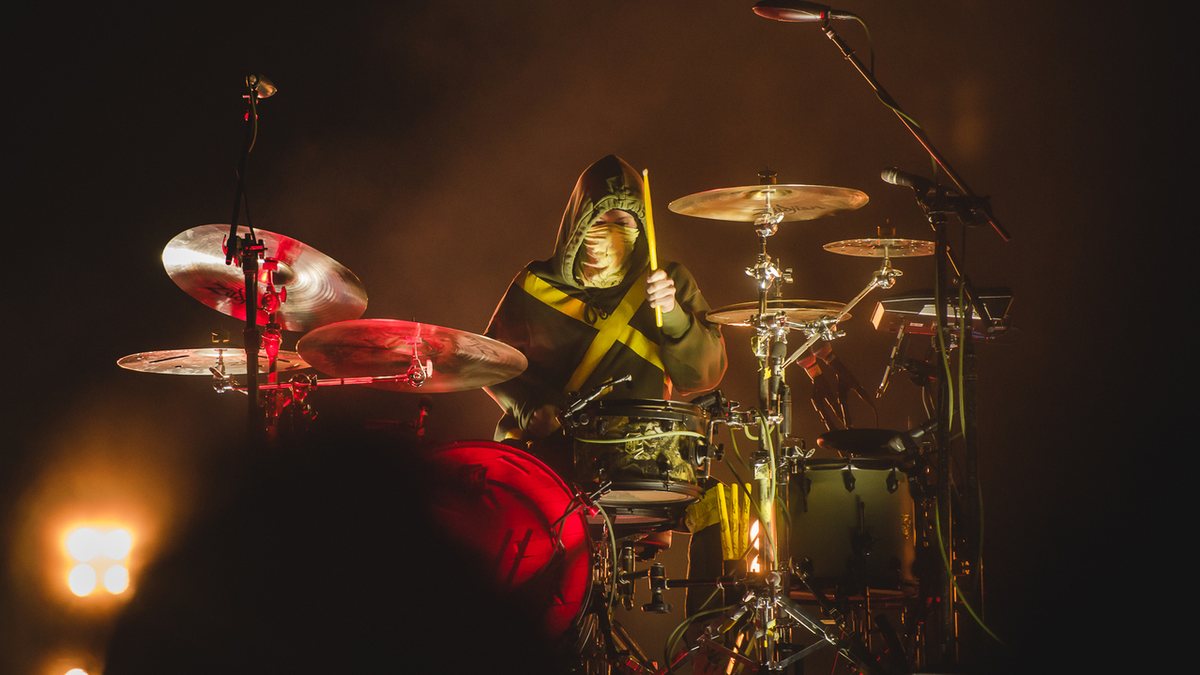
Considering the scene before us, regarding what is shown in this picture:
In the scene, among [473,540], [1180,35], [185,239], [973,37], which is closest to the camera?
[473,540]

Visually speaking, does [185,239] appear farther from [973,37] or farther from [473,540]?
[973,37]

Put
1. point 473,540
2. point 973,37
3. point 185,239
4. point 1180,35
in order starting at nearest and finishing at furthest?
point 473,540, point 185,239, point 1180,35, point 973,37

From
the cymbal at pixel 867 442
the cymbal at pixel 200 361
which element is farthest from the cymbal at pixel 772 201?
the cymbal at pixel 200 361

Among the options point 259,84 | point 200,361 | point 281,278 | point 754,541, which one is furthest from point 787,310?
point 200,361

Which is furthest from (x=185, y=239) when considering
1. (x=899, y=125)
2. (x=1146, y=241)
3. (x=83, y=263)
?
(x=1146, y=241)

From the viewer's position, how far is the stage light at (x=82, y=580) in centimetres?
432

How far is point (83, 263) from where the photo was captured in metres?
4.69

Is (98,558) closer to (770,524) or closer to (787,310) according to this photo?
(770,524)

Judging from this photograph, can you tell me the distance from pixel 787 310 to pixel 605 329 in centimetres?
102

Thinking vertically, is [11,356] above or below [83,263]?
below

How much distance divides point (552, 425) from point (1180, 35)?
3.04 meters

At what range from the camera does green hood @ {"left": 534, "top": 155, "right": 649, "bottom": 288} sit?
459 cm

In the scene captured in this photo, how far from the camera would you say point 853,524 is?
12.8 ft

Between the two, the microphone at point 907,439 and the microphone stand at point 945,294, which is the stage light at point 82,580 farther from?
the microphone stand at point 945,294
